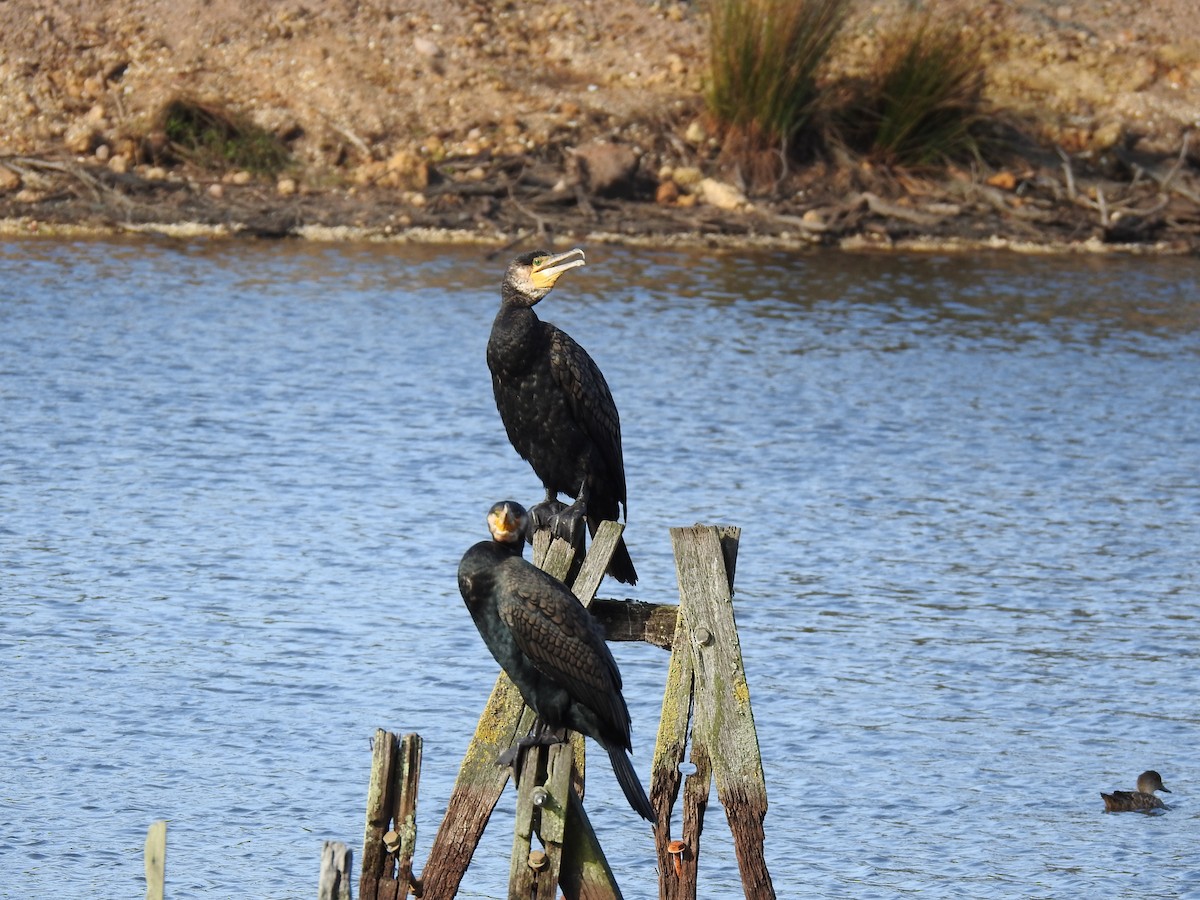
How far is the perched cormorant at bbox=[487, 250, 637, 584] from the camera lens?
694 centimetres

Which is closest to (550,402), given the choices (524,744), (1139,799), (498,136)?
(524,744)

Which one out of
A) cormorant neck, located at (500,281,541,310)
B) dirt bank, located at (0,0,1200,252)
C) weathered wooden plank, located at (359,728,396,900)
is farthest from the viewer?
dirt bank, located at (0,0,1200,252)

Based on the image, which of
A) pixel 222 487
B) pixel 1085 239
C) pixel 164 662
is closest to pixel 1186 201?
pixel 1085 239

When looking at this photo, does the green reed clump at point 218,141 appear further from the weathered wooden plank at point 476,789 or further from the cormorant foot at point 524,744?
the cormorant foot at point 524,744

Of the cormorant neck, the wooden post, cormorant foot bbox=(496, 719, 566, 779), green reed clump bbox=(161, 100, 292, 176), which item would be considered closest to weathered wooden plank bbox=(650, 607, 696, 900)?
cormorant foot bbox=(496, 719, 566, 779)

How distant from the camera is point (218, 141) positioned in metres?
20.9

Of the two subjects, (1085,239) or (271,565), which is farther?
(1085,239)

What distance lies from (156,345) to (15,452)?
3413 millimetres

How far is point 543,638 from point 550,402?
170 cm

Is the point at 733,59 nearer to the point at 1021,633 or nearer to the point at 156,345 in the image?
the point at 156,345

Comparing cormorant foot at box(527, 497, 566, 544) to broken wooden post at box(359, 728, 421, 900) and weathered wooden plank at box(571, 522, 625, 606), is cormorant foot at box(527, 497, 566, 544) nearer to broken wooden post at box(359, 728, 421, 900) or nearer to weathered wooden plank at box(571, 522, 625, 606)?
weathered wooden plank at box(571, 522, 625, 606)

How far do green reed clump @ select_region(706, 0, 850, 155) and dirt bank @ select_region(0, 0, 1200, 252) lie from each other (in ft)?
1.76

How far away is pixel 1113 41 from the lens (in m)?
24.3

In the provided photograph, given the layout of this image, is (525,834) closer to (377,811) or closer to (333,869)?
(377,811)
